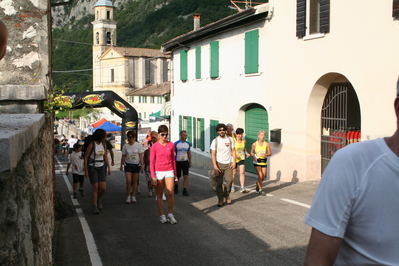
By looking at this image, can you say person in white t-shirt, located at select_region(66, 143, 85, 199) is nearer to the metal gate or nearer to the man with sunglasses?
the man with sunglasses

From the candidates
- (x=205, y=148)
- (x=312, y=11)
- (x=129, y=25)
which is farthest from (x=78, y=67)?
(x=312, y=11)

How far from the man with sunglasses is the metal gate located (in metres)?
4.63

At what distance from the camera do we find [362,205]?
1924 millimetres

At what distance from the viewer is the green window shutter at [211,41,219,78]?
798 inches

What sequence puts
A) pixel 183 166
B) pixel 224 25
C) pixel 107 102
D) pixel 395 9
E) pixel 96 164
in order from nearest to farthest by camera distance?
pixel 96 164, pixel 395 9, pixel 183 166, pixel 224 25, pixel 107 102

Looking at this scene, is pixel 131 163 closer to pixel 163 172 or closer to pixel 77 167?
pixel 77 167

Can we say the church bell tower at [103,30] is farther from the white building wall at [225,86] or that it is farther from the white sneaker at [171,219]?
the white sneaker at [171,219]

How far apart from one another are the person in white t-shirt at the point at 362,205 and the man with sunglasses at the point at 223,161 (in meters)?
8.03

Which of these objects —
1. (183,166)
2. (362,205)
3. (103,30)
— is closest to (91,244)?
(183,166)

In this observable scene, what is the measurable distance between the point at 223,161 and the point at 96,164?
270cm

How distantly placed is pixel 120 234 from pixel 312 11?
30.4 feet

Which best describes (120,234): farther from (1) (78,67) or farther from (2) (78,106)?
(1) (78,67)

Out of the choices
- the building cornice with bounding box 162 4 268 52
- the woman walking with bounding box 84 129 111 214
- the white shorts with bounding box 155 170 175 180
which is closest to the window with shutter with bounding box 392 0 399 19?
the building cornice with bounding box 162 4 268 52

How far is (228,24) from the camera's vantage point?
18.3 metres
